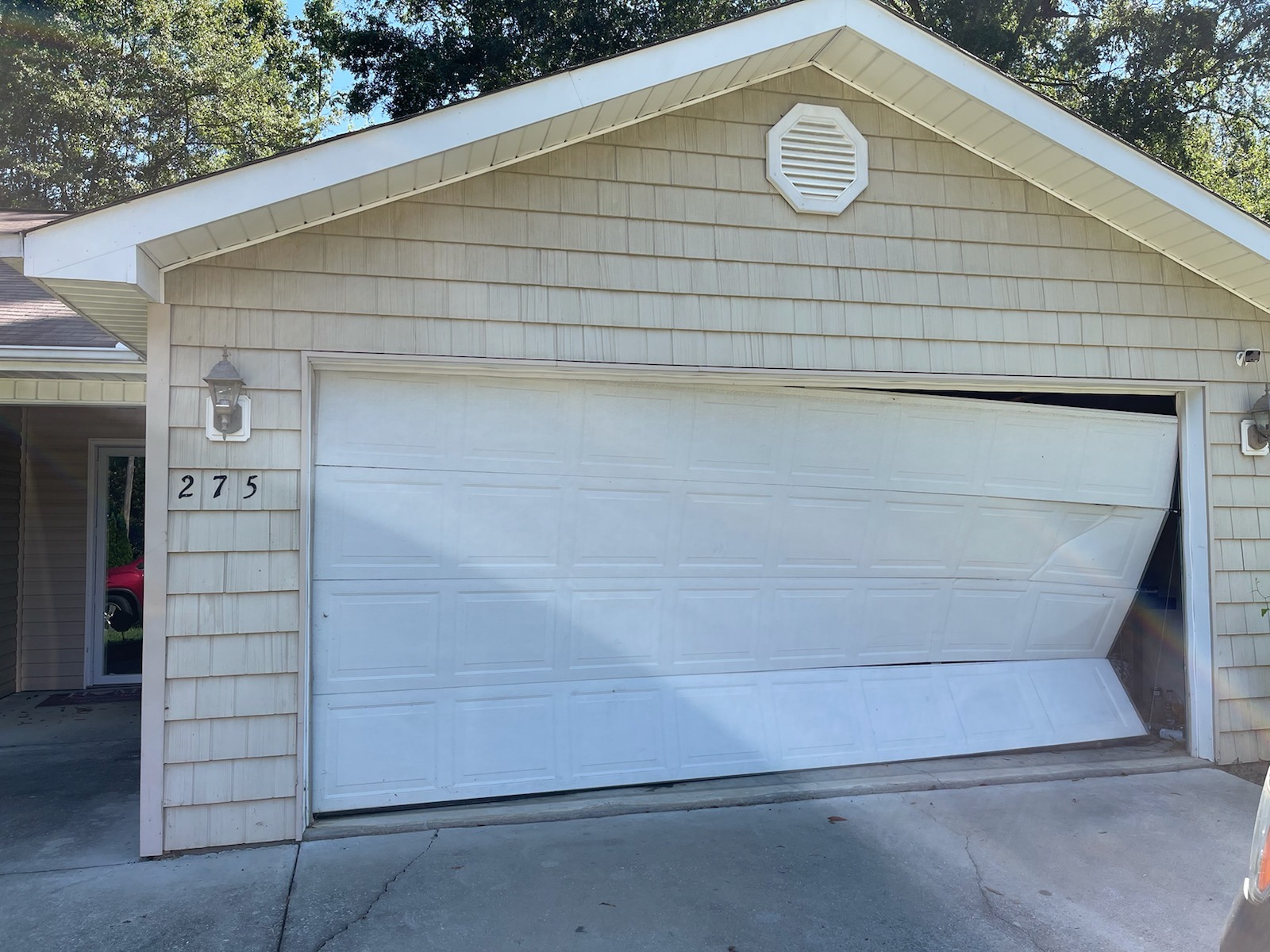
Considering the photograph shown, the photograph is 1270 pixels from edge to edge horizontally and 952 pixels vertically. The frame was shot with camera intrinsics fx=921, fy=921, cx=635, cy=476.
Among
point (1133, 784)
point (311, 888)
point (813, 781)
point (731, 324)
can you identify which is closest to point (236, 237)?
point (731, 324)

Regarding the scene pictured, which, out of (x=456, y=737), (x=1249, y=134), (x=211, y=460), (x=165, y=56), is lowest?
(x=456, y=737)

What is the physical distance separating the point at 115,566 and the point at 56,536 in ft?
1.76

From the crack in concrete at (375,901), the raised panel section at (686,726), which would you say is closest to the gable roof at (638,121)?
the raised panel section at (686,726)

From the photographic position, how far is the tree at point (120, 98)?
53.0ft

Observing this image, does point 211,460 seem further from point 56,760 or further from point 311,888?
point 56,760

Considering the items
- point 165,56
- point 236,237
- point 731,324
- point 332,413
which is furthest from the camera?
point 165,56

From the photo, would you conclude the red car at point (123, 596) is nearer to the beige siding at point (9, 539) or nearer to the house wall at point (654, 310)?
the beige siding at point (9, 539)

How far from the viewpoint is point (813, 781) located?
16.6ft

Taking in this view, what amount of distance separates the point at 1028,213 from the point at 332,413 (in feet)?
13.2

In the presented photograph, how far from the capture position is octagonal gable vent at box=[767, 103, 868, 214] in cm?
497

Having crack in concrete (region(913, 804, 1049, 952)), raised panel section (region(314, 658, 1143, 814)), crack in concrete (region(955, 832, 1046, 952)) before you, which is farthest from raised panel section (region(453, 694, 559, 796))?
crack in concrete (region(955, 832, 1046, 952))

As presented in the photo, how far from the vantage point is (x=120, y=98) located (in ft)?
55.2

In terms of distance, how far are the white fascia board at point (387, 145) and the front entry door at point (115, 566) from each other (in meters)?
4.29

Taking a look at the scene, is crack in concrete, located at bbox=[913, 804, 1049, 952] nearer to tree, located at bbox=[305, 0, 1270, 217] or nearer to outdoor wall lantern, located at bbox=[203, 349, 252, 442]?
outdoor wall lantern, located at bbox=[203, 349, 252, 442]
